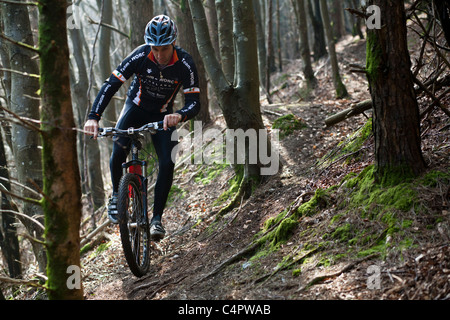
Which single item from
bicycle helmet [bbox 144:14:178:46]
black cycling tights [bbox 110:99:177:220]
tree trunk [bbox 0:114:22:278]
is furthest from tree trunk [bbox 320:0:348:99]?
tree trunk [bbox 0:114:22:278]

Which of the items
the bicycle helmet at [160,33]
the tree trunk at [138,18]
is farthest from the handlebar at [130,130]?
the tree trunk at [138,18]

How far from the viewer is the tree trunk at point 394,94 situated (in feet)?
13.1

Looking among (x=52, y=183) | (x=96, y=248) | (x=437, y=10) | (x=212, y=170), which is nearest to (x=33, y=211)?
(x=96, y=248)

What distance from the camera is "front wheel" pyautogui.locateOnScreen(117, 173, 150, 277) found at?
4.64m

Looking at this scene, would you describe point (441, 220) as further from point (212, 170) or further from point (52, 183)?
point (212, 170)

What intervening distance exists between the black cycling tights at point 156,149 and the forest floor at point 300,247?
902mm

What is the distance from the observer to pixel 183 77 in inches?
217

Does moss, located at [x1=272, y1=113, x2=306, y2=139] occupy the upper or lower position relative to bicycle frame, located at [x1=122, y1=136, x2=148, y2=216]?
upper

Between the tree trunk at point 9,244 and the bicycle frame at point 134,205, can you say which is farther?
the tree trunk at point 9,244

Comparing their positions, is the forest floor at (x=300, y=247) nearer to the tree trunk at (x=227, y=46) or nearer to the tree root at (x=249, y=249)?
the tree root at (x=249, y=249)

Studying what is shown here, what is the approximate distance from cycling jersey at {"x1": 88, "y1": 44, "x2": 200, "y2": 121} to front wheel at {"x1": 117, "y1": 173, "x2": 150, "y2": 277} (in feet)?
3.33

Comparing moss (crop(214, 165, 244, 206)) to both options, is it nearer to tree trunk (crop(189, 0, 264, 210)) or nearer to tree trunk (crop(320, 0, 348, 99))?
tree trunk (crop(189, 0, 264, 210))

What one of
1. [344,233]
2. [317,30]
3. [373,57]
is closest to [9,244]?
[344,233]

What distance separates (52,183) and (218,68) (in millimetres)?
3855
